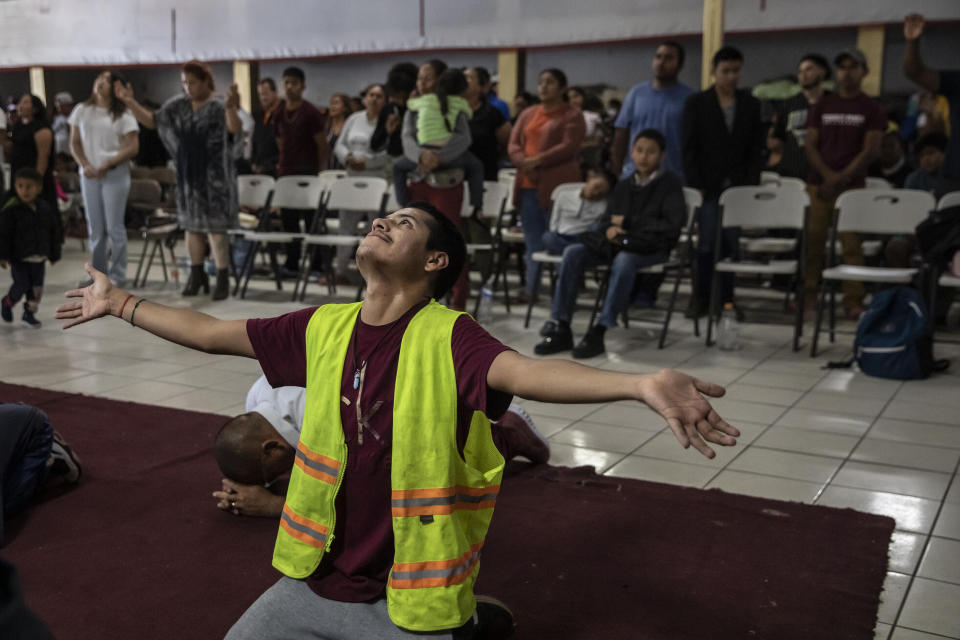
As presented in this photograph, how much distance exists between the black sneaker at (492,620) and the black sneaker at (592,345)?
311 centimetres

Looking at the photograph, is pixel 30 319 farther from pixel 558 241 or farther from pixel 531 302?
pixel 558 241

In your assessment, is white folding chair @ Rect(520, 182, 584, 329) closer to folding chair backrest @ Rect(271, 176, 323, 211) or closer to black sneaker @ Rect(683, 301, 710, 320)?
black sneaker @ Rect(683, 301, 710, 320)

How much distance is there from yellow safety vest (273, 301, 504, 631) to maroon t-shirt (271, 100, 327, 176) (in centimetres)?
623

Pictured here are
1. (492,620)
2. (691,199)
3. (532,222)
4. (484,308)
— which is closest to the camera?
(492,620)

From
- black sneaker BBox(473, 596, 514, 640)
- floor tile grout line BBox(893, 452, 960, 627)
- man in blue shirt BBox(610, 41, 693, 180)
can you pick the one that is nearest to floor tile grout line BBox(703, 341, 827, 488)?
floor tile grout line BBox(893, 452, 960, 627)

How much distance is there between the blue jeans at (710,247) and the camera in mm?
5996

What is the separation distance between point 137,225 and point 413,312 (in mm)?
9041

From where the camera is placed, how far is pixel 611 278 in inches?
210

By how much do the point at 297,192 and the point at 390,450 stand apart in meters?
5.66

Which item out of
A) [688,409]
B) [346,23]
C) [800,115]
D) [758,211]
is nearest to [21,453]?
[688,409]

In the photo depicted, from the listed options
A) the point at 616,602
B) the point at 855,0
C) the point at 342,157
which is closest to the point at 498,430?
the point at 616,602

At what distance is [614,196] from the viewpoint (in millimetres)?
5531

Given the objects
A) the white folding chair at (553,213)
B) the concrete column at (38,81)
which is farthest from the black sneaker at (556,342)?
the concrete column at (38,81)

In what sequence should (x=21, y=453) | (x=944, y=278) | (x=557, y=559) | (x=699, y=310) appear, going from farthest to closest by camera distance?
1. (x=699, y=310)
2. (x=944, y=278)
3. (x=21, y=453)
4. (x=557, y=559)
